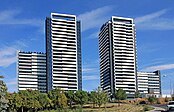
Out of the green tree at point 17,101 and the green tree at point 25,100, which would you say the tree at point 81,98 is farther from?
the green tree at point 17,101

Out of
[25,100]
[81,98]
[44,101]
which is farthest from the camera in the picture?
[81,98]

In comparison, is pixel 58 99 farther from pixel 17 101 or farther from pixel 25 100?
pixel 17 101

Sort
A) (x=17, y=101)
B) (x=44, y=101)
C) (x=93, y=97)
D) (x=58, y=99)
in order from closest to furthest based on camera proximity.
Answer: (x=17, y=101) < (x=44, y=101) < (x=58, y=99) < (x=93, y=97)

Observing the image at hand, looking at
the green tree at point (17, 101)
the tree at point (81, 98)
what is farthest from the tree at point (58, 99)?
the green tree at point (17, 101)

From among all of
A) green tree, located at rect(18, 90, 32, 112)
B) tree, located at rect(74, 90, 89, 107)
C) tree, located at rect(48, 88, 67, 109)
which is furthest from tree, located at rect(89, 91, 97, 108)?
green tree, located at rect(18, 90, 32, 112)

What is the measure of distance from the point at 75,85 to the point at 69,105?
9923 cm

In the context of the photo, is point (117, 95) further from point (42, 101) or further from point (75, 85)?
point (75, 85)

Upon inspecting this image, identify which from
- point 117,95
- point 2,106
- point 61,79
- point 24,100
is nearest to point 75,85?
point 61,79

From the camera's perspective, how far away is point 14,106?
262ft

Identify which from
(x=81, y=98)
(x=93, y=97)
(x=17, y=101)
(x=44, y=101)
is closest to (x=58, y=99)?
(x=44, y=101)

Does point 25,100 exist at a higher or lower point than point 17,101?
higher

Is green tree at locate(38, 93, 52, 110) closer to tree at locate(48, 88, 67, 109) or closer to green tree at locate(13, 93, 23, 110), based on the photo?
tree at locate(48, 88, 67, 109)

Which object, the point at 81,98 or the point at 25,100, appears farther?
the point at 81,98

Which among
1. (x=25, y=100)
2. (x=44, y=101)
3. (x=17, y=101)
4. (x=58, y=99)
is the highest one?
(x=25, y=100)
